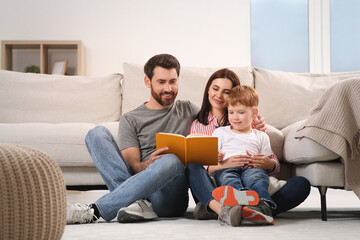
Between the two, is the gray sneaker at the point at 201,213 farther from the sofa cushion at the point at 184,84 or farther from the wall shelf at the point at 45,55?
the wall shelf at the point at 45,55

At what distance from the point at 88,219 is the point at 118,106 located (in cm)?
143

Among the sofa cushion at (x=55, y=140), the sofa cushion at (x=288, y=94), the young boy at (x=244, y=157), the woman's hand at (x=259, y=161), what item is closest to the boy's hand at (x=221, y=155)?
the young boy at (x=244, y=157)

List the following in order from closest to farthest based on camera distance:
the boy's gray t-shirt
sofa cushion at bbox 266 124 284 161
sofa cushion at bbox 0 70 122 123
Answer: the boy's gray t-shirt, sofa cushion at bbox 266 124 284 161, sofa cushion at bbox 0 70 122 123

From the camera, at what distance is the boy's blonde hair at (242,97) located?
6.53 ft

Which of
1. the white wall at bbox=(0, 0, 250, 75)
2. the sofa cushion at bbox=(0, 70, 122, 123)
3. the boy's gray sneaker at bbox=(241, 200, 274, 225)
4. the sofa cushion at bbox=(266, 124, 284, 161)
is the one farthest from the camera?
the white wall at bbox=(0, 0, 250, 75)

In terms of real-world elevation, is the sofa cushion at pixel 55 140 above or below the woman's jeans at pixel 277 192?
above

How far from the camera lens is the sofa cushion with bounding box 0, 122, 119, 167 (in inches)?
96.5

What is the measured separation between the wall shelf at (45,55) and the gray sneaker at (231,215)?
3.16 meters

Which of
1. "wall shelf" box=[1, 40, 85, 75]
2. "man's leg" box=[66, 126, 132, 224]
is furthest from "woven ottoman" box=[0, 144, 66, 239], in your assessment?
"wall shelf" box=[1, 40, 85, 75]

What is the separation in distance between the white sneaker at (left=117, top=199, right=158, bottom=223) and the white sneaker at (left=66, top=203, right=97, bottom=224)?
0.12 m

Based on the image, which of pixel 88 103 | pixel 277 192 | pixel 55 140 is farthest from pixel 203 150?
pixel 88 103

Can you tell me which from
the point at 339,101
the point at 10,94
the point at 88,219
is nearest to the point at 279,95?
the point at 339,101

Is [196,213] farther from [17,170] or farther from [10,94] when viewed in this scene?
[10,94]

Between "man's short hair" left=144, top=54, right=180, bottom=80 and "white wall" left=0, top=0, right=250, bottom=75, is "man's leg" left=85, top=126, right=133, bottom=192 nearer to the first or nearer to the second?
"man's short hair" left=144, top=54, right=180, bottom=80
